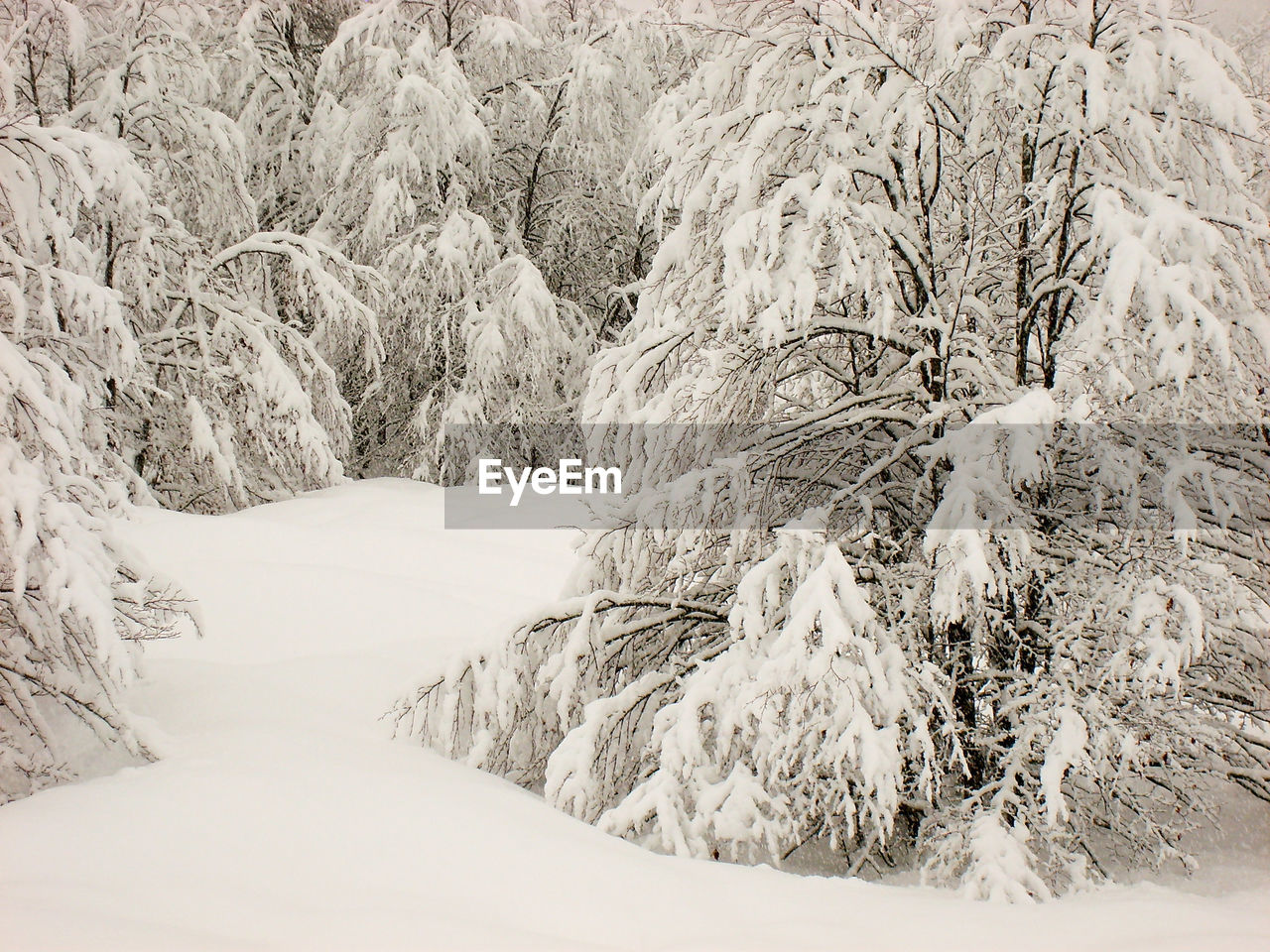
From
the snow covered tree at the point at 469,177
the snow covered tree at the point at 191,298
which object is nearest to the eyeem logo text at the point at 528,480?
the snow covered tree at the point at 469,177

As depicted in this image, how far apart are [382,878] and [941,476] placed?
2.89 meters

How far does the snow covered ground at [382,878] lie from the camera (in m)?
2.42

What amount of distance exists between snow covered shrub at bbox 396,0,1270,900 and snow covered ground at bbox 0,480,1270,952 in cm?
46

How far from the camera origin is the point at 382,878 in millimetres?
2744

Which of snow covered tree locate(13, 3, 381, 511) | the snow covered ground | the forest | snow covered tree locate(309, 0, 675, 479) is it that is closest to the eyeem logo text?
snow covered tree locate(309, 0, 675, 479)

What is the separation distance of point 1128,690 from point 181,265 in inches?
406

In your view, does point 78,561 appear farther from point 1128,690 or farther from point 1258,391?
point 1258,391

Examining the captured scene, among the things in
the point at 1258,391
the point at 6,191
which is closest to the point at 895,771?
the point at 1258,391

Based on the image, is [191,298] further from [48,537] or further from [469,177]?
[48,537]

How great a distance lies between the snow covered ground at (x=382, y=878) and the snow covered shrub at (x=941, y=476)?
459mm

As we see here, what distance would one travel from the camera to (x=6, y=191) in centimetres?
386

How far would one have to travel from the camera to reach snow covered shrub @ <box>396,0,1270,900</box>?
11.9 feet

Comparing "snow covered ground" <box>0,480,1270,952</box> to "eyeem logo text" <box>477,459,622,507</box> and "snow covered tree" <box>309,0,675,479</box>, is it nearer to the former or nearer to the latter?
"eyeem logo text" <box>477,459,622,507</box>

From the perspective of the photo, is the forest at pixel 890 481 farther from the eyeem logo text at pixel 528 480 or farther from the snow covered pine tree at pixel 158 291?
the eyeem logo text at pixel 528 480
